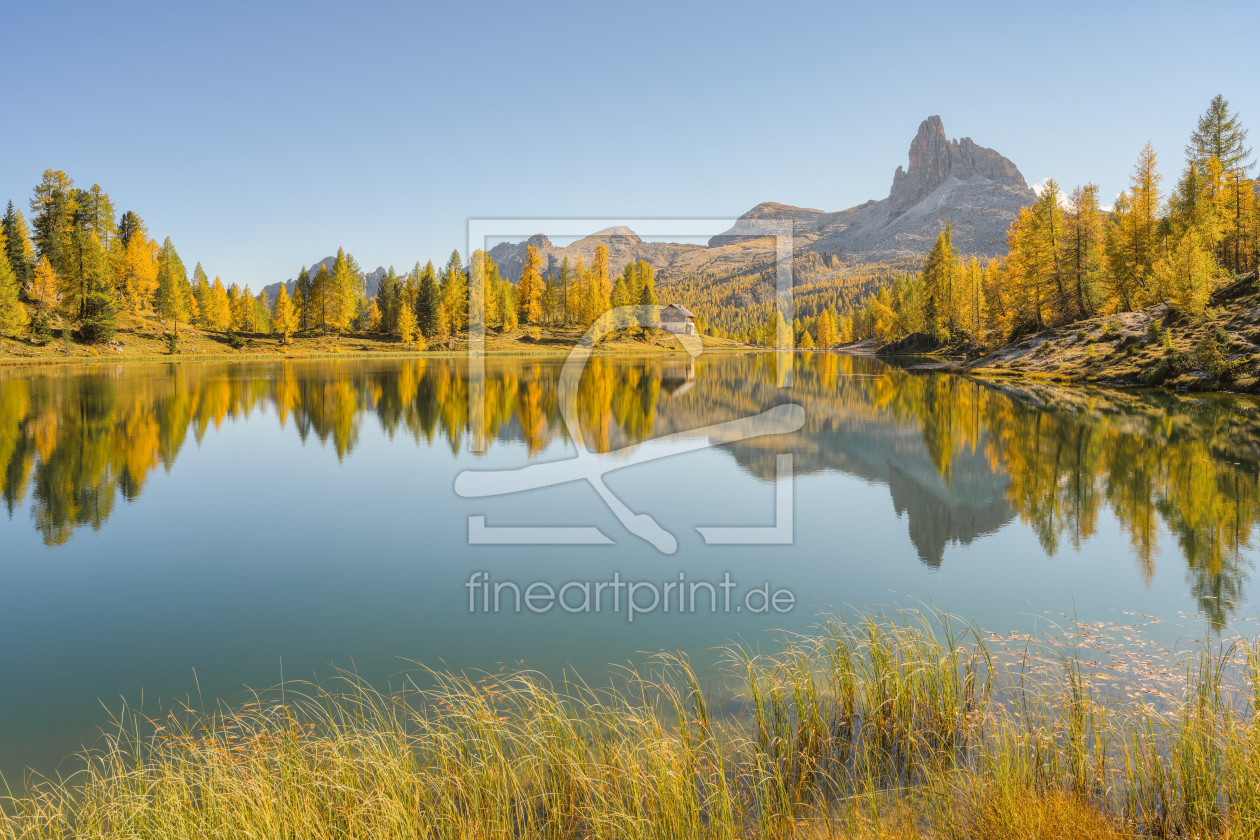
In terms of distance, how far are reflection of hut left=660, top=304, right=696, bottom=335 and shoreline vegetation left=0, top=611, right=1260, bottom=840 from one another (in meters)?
130

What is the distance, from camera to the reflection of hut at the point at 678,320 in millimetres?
142375

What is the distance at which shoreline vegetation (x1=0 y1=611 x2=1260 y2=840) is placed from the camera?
5.32m

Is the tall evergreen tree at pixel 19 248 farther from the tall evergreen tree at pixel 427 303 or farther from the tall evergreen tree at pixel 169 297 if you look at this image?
the tall evergreen tree at pixel 427 303

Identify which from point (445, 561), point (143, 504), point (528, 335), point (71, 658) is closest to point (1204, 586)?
point (445, 561)

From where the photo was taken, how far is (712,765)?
6379 millimetres

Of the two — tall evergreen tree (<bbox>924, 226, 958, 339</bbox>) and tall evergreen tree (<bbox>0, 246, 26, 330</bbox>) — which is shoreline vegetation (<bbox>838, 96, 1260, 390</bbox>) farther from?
tall evergreen tree (<bbox>0, 246, 26, 330</bbox>)

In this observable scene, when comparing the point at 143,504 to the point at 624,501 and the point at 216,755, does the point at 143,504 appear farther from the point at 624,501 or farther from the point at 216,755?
the point at 216,755

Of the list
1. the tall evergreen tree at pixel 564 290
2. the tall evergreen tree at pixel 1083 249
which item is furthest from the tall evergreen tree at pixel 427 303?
the tall evergreen tree at pixel 1083 249

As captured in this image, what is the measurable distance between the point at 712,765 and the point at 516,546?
9.33 metres

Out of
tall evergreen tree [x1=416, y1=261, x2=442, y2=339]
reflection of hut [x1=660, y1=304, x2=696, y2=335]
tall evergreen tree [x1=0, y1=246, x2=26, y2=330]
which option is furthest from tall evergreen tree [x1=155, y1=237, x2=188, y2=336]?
reflection of hut [x1=660, y1=304, x2=696, y2=335]

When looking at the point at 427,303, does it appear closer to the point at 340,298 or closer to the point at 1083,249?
the point at 340,298

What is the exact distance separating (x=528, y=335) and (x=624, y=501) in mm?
96651

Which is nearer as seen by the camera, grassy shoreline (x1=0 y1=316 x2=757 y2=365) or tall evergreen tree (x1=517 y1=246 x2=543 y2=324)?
grassy shoreline (x1=0 y1=316 x2=757 y2=365)

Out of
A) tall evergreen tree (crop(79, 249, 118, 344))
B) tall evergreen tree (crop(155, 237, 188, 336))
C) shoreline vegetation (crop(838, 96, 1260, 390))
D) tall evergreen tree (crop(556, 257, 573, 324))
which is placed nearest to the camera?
shoreline vegetation (crop(838, 96, 1260, 390))
